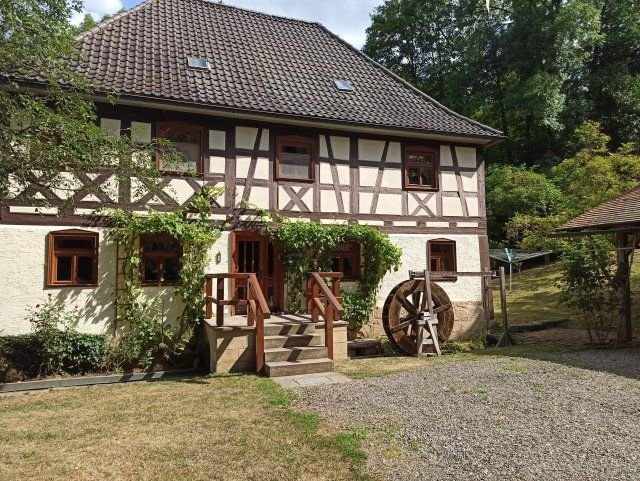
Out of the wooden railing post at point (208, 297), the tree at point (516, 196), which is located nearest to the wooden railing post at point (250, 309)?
the wooden railing post at point (208, 297)

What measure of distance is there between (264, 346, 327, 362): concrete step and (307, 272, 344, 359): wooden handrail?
0.71ft

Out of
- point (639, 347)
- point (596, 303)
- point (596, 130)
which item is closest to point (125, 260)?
point (596, 303)

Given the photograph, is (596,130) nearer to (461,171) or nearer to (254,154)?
(461,171)

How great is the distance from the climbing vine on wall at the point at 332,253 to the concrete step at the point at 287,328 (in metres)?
1.76

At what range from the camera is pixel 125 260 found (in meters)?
9.35

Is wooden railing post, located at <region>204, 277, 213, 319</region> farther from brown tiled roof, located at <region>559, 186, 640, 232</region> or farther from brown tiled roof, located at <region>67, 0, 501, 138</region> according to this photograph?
brown tiled roof, located at <region>559, 186, 640, 232</region>

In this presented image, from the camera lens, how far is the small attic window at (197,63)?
11320 millimetres

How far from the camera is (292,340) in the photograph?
28.1 feet

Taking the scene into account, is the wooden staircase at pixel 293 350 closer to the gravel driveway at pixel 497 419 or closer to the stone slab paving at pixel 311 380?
the stone slab paving at pixel 311 380

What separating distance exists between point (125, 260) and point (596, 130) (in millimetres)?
18751

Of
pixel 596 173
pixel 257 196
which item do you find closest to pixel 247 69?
pixel 257 196

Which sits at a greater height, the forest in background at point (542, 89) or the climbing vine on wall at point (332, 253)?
the forest in background at point (542, 89)

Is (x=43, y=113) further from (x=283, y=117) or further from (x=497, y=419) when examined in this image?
(x=497, y=419)

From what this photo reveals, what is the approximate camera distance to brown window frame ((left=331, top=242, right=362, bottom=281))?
37.3ft
